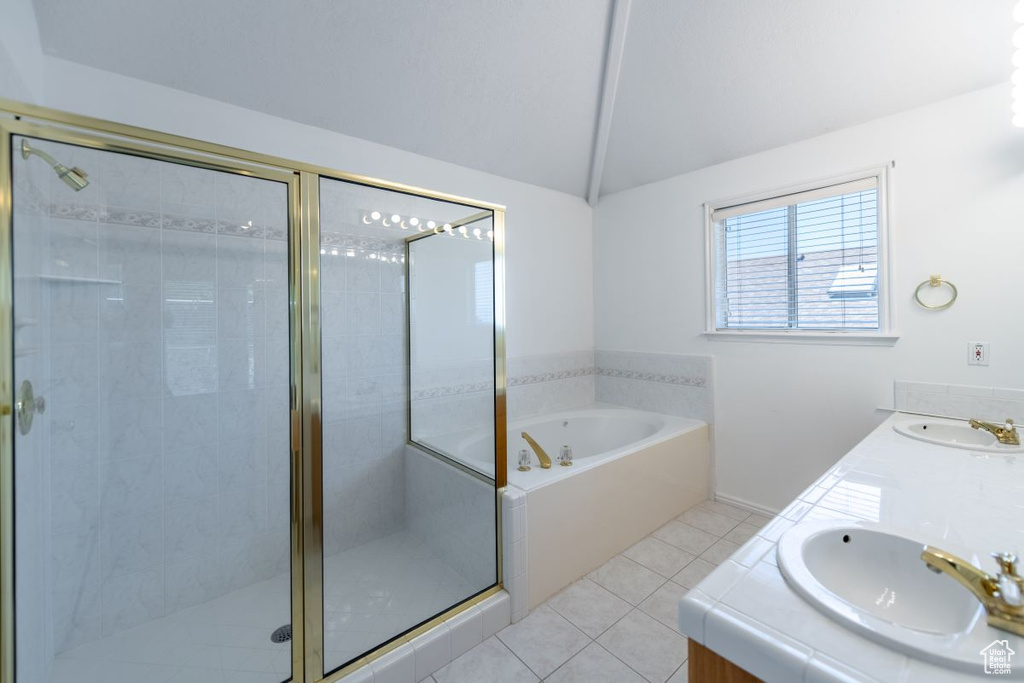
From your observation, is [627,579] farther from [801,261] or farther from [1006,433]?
[801,261]

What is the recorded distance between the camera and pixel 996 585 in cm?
69

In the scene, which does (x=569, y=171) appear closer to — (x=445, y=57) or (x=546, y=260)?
(x=546, y=260)

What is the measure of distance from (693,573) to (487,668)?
112cm

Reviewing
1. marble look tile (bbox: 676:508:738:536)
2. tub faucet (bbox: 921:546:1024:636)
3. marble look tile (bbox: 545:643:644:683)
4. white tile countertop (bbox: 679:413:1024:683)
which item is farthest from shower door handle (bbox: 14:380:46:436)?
marble look tile (bbox: 676:508:738:536)

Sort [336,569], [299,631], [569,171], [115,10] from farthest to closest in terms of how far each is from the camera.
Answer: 1. [569,171]
2. [336,569]
3. [115,10]
4. [299,631]

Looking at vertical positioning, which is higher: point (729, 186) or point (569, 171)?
point (569, 171)

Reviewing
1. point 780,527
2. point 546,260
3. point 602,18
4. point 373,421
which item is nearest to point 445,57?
point 602,18

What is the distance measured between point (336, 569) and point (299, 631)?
31 centimetres

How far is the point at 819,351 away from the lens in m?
2.44

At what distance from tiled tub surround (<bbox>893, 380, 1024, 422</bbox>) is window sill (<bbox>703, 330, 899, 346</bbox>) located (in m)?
0.23

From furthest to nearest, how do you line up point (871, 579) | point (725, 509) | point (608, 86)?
point (725, 509), point (608, 86), point (871, 579)

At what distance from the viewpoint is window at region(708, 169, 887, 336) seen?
7.52 ft

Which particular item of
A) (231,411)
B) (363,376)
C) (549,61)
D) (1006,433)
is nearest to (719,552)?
(1006,433)

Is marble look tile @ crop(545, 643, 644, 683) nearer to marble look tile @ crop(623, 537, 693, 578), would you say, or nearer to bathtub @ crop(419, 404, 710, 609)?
bathtub @ crop(419, 404, 710, 609)
